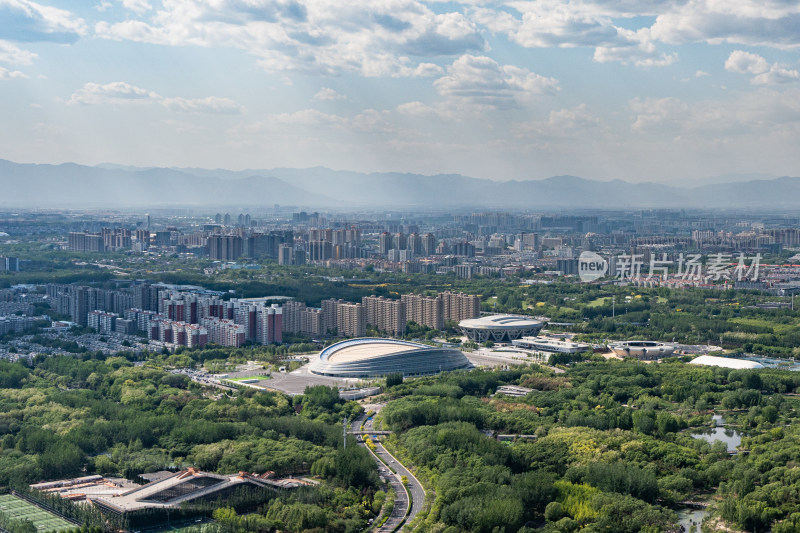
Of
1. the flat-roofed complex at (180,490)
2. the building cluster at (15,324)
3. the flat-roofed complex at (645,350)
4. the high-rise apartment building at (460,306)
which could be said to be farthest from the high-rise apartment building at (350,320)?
the flat-roofed complex at (180,490)

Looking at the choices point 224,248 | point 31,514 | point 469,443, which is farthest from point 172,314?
point 224,248

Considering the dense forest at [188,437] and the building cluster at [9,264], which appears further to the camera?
the building cluster at [9,264]

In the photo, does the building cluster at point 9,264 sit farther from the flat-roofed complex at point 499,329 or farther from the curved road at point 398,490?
the curved road at point 398,490

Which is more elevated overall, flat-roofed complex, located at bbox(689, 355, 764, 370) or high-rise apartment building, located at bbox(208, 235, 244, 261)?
high-rise apartment building, located at bbox(208, 235, 244, 261)

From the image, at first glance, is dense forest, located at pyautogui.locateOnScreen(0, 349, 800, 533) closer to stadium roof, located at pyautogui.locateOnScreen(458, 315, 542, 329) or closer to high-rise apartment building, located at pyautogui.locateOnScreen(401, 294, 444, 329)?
stadium roof, located at pyautogui.locateOnScreen(458, 315, 542, 329)

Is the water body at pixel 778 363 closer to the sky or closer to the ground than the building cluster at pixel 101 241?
closer to the ground

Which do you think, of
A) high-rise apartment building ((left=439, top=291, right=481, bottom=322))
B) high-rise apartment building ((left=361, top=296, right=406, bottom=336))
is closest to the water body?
high-rise apartment building ((left=439, top=291, right=481, bottom=322))

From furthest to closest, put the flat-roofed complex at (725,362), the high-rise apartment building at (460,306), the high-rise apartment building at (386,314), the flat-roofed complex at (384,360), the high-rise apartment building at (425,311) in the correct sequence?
the high-rise apartment building at (460,306) → the high-rise apartment building at (425,311) → the high-rise apartment building at (386,314) → the flat-roofed complex at (384,360) → the flat-roofed complex at (725,362)

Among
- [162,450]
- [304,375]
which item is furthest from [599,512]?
[304,375]
